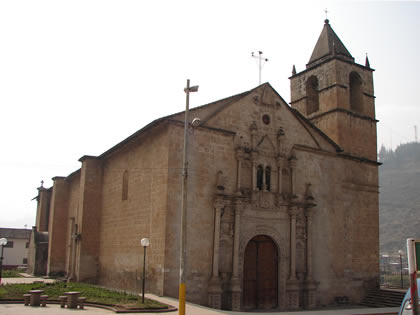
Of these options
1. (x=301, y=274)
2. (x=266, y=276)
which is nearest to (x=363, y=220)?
(x=301, y=274)

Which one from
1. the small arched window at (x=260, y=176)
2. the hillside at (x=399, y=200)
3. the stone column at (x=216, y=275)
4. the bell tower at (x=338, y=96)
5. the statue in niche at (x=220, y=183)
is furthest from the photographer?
the hillside at (x=399, y=200)

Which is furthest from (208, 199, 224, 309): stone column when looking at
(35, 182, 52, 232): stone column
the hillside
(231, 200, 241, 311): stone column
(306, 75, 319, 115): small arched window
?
the hillside

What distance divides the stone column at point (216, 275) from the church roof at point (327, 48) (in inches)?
567

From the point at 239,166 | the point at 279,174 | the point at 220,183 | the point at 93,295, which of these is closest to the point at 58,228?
the point at 93,295

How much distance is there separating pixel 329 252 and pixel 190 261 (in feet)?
29.3

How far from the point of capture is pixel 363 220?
28.1m

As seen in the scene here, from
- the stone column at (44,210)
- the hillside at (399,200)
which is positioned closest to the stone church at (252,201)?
the stone column at (44,210)

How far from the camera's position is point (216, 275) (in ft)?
68.1

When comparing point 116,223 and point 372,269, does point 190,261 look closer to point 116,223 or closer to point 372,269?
point 116,223

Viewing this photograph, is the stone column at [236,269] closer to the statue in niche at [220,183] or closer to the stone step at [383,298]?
the statue in niche at [220,183]

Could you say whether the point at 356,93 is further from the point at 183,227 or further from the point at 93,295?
the point at 93,295

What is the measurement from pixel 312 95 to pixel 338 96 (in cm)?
322

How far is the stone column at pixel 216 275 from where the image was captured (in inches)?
806

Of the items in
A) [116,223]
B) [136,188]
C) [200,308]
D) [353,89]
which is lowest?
[200,308]
